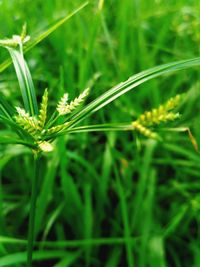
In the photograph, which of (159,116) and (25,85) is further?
(25,85)

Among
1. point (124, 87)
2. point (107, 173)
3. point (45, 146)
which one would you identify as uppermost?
point (107, 173)

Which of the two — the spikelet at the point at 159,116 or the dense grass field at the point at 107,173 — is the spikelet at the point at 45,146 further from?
the dense grass field at the point at 107,173

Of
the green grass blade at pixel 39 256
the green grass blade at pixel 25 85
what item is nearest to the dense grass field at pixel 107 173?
the green grass blade at pixel 39 256

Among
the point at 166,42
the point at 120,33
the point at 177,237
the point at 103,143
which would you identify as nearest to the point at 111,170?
the point at 103,143

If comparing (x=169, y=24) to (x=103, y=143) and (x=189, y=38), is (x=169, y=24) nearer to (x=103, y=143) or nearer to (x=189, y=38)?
(x=189, y=38)

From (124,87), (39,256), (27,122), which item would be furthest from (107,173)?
(27,122)

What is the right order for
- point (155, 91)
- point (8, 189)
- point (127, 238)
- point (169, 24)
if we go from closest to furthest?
point (127, 238)
point (8, 189)
point (155, 91)
point (169, 24)

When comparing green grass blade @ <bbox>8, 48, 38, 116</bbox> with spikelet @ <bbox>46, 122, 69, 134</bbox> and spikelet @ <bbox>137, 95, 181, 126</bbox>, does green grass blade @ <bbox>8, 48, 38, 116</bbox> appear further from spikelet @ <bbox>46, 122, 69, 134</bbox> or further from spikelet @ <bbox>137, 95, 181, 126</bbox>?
spikelet @ <bbox>137, 95, 181, 126</bbox>

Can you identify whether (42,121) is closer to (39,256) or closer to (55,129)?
(55,129)
